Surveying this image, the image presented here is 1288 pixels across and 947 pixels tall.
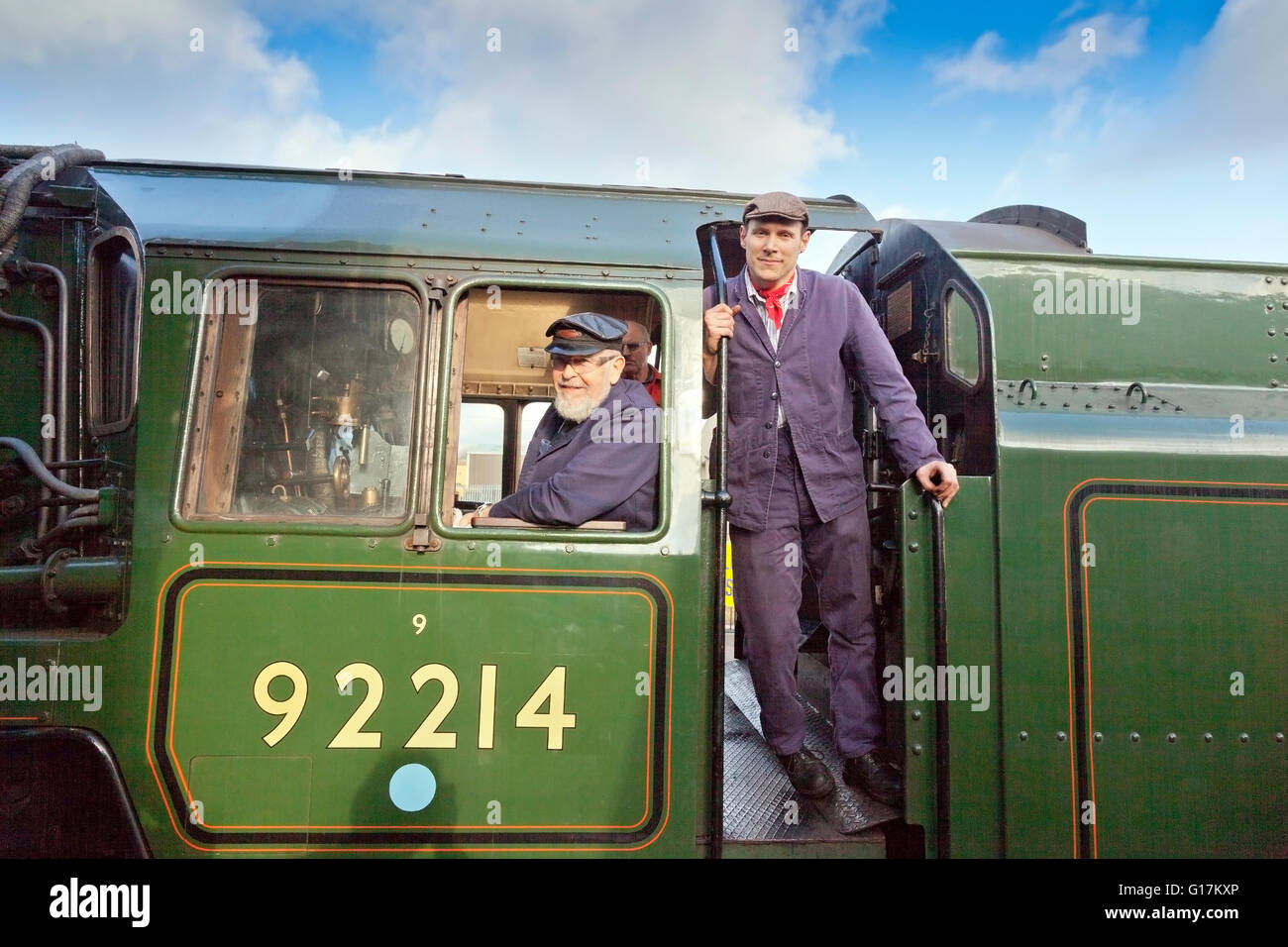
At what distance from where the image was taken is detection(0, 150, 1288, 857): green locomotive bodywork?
2.18 meters

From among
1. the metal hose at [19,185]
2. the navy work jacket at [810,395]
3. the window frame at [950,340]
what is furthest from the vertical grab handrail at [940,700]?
the metal hose at [19,185]

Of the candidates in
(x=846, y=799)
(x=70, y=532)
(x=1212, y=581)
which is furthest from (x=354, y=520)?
(x=1212, y=581)

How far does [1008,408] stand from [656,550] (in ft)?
4.49

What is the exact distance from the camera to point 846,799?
8.51ft

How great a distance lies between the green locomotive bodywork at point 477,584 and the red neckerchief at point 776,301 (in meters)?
0.44

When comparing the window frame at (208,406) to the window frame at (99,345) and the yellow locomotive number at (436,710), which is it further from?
the yellow locomotive number at (436,710)

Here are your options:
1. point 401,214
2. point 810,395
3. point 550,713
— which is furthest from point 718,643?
point 401,214

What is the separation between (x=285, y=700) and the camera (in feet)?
7.17

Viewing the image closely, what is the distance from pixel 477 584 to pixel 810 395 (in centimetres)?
134

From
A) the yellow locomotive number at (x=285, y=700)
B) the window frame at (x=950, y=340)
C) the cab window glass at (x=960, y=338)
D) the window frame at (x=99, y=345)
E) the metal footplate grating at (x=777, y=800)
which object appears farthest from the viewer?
the cab window glass at (x=960, y=338)

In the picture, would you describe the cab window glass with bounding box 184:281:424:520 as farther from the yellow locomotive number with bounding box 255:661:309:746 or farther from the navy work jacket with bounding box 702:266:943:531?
the navy work jacket with bounding box 702:266:943:531

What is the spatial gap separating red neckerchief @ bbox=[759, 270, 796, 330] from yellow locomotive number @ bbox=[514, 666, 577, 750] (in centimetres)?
148

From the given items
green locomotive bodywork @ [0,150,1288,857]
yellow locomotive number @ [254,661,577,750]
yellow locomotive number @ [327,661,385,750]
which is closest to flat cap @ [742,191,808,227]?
green locomotive bodywork @ [0,150,1288,857]

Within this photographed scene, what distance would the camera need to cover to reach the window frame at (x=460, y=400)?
2.28 m
